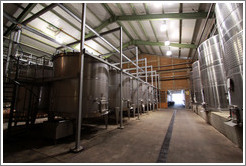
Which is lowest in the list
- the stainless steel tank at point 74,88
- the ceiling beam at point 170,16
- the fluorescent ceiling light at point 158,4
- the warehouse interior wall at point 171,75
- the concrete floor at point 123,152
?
the concrete floor at point 123,152

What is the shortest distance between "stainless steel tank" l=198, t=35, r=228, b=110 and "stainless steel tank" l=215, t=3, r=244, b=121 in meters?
1.99

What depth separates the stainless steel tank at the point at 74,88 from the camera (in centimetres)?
333

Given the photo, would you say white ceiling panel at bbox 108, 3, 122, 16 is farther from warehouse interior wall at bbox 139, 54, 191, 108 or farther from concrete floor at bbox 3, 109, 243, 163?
warehouse interior wall at bbox 139, 54, 191, 108

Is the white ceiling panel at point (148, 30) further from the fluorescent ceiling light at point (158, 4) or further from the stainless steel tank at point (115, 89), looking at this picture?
the stainless steel tank at point (115, 89)

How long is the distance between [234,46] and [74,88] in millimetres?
4082

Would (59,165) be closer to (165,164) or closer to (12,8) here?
(165,164)

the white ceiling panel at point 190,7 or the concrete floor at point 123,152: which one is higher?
the white ceiling panel at point 190,7

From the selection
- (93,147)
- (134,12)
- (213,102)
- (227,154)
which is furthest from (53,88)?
(134,12)

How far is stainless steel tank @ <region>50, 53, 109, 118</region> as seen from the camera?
131 inches

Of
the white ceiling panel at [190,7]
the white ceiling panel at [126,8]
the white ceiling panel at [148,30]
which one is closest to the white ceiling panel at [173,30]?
the white ceiling panel at [190,7]

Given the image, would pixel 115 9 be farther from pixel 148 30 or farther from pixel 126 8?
pixel 148 30

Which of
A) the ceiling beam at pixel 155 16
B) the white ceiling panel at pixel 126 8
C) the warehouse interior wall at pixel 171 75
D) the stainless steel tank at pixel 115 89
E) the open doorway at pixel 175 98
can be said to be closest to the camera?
the stainless steel tank at pixel 115 89

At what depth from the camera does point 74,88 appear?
3.34 metres

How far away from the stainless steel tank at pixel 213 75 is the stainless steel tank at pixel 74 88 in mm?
4380
